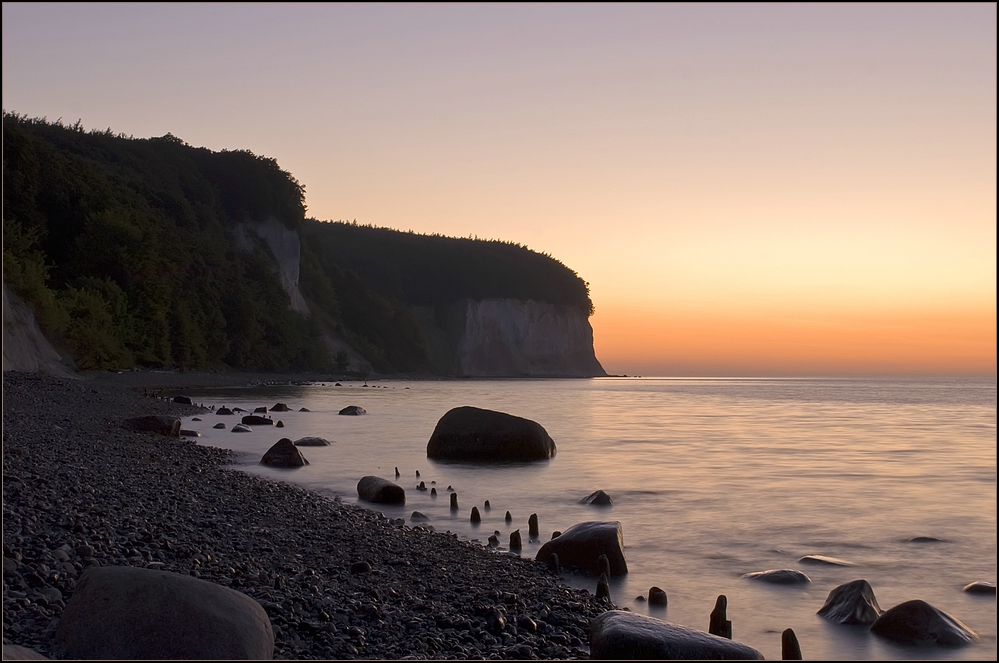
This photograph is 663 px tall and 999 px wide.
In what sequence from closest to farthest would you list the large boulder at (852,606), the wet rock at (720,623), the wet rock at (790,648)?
the wet rock at (790,648), the wet rock at (720,623), the large boulder at (852,606)

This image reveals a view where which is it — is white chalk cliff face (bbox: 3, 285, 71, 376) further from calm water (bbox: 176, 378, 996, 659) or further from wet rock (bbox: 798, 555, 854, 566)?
wet rock (bbox: 798, 555, 854, 566)

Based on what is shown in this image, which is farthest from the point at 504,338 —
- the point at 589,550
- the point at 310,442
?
the point at 589,550

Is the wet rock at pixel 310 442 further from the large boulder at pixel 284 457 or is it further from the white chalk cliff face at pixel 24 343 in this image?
the white chalk cliff face at pixel 24 343

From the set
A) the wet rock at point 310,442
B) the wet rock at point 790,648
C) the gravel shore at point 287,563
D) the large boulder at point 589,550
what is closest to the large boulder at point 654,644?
the gravel shore at point 287,563

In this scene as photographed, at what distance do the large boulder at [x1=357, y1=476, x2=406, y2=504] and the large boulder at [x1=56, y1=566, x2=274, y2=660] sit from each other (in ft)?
23.6

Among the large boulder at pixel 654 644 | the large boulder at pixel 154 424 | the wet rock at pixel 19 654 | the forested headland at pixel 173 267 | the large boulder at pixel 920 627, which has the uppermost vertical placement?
the forested headland at pixel 173 267

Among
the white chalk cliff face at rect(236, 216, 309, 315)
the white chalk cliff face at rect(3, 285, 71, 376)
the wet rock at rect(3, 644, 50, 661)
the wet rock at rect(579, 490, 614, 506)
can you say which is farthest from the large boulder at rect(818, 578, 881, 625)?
the white chalk cliff face at rect(236, 216, 309, 315)

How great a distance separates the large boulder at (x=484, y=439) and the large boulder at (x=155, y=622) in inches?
501

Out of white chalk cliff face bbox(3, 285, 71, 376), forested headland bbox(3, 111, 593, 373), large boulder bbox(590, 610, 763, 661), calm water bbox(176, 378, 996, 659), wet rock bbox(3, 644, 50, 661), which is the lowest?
calm water bbox(176, 378, 996, 659)

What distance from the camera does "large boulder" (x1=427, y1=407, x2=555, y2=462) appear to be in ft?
57.4

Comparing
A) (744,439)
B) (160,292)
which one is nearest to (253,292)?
(160,292)

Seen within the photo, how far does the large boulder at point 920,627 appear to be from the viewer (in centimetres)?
635

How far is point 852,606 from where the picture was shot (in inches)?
271

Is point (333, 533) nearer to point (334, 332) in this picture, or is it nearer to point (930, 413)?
point (930, 413)
